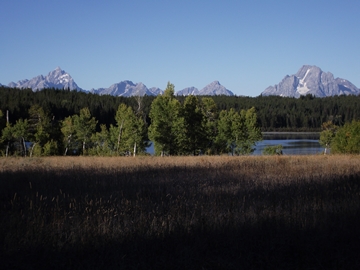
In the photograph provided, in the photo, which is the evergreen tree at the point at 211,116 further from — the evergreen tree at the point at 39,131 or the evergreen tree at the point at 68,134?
the evergreen tree at the point at 39,131

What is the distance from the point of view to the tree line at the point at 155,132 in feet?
133

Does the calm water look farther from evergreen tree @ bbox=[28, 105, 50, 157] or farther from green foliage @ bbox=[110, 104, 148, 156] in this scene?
evergreen tree @ bbox=[28, 105, 50, 157]

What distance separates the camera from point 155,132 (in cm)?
3978

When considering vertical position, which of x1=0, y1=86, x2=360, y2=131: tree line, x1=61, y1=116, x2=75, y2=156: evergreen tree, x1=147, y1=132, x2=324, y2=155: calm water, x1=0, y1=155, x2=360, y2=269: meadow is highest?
x1=0, y1=86, x2=360, y2=131: tree line

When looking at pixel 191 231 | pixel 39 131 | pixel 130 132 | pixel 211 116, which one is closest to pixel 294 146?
pixel 211 116

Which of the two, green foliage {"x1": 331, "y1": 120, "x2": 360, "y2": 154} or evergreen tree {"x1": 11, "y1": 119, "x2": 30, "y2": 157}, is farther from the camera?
evergreen tree {"x1": 11, "y1": 119, "x2": 30, "y2": 157}

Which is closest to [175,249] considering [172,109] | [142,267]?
[142,267]

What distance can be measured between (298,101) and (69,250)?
200797 mm

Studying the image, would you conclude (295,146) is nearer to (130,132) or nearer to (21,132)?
(130,132)

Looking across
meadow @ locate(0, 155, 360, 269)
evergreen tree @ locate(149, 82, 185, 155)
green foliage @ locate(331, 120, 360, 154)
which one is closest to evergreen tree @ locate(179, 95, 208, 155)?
evergreen tree @ locate(149, 82, 185, 155)

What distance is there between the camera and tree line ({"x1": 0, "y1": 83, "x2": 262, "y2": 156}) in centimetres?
4069

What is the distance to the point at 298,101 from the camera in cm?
19362

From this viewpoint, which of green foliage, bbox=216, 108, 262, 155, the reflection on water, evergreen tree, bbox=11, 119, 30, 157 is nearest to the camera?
evergreen tree, bbox=11, 119, 30, 157

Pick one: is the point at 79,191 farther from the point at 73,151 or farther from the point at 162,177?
the point at 73,151
